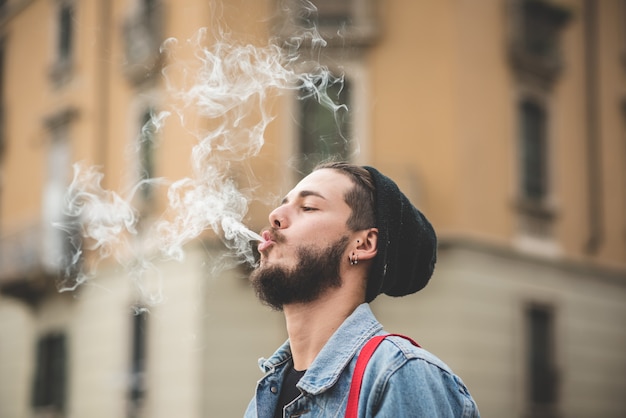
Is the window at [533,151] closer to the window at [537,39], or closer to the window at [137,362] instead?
the window at [537,39]

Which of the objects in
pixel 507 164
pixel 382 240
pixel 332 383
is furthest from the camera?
pixel 507 164

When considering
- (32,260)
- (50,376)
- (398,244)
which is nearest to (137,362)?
(50,376)

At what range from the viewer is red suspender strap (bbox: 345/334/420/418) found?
2.33 metres

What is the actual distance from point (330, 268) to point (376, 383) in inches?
18.0

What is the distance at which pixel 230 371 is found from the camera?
13406mm

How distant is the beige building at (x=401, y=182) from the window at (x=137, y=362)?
0.03 m

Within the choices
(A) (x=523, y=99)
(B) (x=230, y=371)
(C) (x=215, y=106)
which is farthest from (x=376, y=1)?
(C) (x=215, y=106)

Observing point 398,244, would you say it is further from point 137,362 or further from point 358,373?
point 137,362

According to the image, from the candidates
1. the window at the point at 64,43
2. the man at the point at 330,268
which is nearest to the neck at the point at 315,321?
the man at the point at 330,268

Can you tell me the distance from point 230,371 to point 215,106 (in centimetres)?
907

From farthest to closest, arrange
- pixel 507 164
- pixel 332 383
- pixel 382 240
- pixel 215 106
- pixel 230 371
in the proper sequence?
pixel 507 164 → pixel 230 371 → pixel 215 106 → pixel 382 240 → pixel 332 383

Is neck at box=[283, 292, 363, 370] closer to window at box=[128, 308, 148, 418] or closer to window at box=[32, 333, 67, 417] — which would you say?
window at box=[128, 308, 148, 418]

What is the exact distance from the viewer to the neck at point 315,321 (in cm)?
267

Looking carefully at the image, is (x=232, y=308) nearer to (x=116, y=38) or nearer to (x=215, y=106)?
(x=116, y=38)
